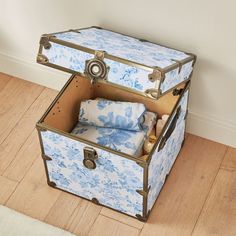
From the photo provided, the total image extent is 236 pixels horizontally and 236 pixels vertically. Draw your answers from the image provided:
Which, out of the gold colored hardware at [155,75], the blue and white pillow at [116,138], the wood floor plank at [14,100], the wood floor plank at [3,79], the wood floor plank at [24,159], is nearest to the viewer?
the gold colored hardware at [155,75]

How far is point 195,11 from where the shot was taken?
1.43 metres

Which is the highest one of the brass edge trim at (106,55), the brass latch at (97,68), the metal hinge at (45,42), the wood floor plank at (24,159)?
the brass edge trim at (106,55)

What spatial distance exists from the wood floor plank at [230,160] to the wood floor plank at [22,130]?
26.1 inches

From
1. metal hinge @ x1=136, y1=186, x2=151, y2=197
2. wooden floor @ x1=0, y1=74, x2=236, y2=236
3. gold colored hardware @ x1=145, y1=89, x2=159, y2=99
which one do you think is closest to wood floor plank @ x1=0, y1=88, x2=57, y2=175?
wooden floor @ x1=0, y1=74, x2=236, y2=236

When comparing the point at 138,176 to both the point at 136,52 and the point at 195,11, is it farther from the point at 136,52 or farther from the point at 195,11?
the point at 195,11

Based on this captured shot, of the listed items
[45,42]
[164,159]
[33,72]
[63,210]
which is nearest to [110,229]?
[63,210]

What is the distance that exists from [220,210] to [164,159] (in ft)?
0.80

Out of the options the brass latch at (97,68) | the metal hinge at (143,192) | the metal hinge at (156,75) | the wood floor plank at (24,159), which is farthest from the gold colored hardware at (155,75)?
the wood floor plank at (24,159)

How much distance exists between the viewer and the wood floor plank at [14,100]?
6.01 feet

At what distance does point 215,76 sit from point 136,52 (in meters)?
0.30

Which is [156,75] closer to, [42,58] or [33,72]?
[42,58]

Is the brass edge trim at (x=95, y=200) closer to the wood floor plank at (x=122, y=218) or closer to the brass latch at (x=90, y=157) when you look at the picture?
the wood floor plank at (x=122, y=218)

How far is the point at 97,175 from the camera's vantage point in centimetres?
147

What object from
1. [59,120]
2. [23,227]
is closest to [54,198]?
[23,227]
